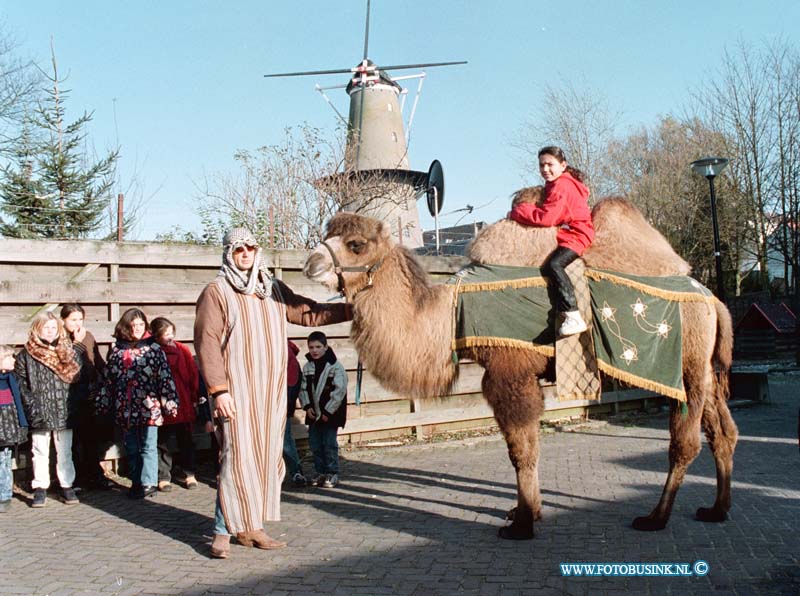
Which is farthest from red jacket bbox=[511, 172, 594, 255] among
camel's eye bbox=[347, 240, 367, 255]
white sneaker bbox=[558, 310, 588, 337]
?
camel's eye bbox=[347, 240, 367, 255]

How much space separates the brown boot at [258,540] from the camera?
5.26m

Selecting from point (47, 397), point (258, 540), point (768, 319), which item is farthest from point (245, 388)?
point (768, 319)

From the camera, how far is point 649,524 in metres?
5.54

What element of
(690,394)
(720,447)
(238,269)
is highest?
(238,269)

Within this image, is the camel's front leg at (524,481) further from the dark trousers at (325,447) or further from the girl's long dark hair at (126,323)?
the girl's long dark hair at (126,323)

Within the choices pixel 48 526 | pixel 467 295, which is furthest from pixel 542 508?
pixel 48 526

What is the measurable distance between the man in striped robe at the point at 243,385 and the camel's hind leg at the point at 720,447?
3.55 metres

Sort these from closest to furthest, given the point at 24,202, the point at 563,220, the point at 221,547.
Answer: the point at 221,547
the point at 563,220
the point at 24,202

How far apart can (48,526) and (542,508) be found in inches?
172

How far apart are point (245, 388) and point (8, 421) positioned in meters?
2.82

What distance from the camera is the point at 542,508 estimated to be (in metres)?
6.29

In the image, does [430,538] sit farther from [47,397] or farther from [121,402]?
[47,397]

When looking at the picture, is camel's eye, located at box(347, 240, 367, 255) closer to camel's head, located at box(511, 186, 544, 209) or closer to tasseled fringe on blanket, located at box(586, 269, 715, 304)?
camel's head, located at box(511, 186, 544, 209)

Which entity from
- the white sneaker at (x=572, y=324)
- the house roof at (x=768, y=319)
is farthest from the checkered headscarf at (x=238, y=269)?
the house roof at (x=768, y=319)
